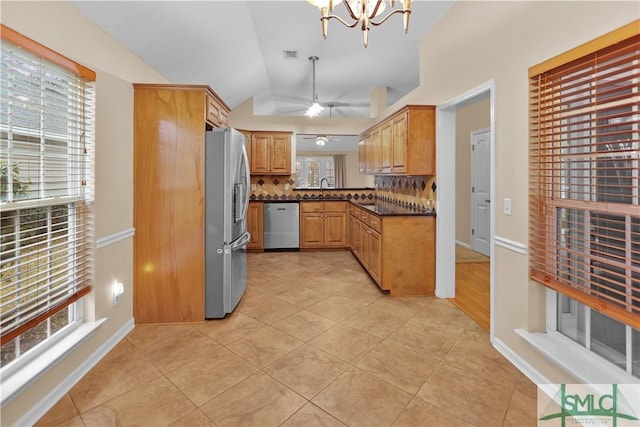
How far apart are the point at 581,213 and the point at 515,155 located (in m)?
0.55

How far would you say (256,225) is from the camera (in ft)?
18.4

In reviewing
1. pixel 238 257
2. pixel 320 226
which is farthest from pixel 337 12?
pixel 320 226

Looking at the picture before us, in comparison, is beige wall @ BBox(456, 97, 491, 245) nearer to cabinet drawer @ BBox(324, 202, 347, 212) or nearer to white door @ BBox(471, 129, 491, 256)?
white door @ BBox(471, 129, 491, 256)

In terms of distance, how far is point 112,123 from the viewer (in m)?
2.34

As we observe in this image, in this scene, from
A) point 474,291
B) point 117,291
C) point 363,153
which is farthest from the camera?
point 363,153

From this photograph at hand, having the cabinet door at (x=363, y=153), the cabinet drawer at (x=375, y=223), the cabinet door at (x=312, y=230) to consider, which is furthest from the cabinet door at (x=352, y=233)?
the cabinet drawer at (x=375, y=223)

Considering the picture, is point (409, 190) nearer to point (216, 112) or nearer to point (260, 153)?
point (216, 112)

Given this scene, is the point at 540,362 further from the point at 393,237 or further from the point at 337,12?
the point at 337,12

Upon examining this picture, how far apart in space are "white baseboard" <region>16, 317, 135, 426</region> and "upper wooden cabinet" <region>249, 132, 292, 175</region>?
11.8 feet

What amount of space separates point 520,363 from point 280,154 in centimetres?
466

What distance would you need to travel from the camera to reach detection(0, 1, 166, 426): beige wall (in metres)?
1.67

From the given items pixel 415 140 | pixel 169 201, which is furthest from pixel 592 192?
pixel 169 201

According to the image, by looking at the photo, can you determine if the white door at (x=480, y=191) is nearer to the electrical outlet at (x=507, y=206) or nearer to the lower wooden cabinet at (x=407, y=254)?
the lower wooden cabinet at (x=407, y=254)

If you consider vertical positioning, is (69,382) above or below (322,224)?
below
